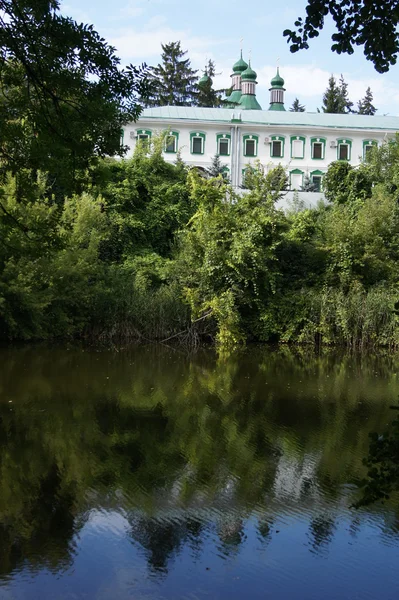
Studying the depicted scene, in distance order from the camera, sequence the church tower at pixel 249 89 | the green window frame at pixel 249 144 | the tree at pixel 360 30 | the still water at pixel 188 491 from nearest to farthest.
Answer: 1. the tree at pixel 360 30
2. the still water at pixel 188 491
3. the green window frame at pixel 249 144
4. the church tower at pixel 249 89

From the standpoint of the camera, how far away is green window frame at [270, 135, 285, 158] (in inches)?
1747

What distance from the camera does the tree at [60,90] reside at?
267 inches

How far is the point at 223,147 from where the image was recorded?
44125 mm

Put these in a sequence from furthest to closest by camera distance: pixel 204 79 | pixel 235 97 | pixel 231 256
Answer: pixel 235 97 < pixel 204 79 < pixel 231 256

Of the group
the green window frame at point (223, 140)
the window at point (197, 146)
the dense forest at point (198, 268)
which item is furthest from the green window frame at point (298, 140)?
the dense forest at point (198, 268)

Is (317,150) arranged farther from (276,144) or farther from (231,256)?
(231,256)

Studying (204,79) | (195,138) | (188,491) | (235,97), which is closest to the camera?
(188,491)

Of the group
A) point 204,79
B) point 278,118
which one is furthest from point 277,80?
point 278,118

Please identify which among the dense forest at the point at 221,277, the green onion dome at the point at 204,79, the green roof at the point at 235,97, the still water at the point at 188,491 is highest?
the green onion dome at the point at 204,79

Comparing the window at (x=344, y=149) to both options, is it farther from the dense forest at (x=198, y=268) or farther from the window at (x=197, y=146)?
the dense forest at (x=198, y=268)

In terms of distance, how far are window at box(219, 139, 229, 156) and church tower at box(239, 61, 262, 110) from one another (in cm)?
1125

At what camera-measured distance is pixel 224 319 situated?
2152cm

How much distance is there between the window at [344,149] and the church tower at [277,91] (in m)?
12.7

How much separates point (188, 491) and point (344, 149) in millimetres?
39718
